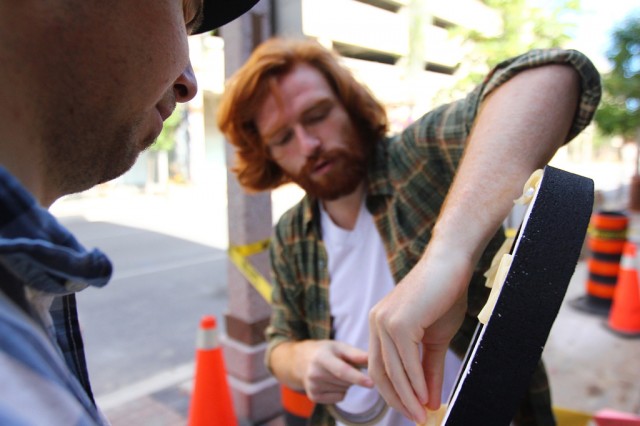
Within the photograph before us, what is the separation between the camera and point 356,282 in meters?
1.80

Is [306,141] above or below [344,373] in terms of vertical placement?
above

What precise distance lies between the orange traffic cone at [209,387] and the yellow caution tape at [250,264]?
28.6 inches

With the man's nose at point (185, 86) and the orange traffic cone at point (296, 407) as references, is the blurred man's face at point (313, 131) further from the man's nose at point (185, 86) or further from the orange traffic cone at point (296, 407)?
the orange traffic cone at point (296, 407)

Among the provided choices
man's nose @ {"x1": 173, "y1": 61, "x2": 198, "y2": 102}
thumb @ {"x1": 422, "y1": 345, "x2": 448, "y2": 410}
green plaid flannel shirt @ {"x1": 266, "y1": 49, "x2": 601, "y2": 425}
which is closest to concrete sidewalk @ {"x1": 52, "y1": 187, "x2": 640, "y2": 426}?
green plaid flannel shirt @ {"x1": 266, "y1": 49, "x2": 601, "y2": 425}

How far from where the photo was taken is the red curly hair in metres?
1.95

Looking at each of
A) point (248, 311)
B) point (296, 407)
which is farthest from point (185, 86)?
point (248, 311)

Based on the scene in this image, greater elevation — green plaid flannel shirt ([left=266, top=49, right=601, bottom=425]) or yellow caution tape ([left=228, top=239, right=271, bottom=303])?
green plaid flannel shirt ([left=266, top=49, right=601, bottom=425])

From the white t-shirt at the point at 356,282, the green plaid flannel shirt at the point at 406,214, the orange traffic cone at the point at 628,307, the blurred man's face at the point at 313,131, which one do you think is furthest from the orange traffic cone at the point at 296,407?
the orange traffic cone at the point at 628,307

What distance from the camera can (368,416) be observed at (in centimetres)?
137

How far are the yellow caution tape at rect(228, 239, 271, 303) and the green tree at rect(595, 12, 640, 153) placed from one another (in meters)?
9.26

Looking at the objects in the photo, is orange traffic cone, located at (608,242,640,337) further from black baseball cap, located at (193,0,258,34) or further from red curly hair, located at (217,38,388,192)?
black baseball cap, located at (193,0,258,34)

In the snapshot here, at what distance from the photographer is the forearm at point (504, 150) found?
0.91 metres

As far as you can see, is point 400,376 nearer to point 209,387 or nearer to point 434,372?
point 434,372

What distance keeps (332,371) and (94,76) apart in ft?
3.21
